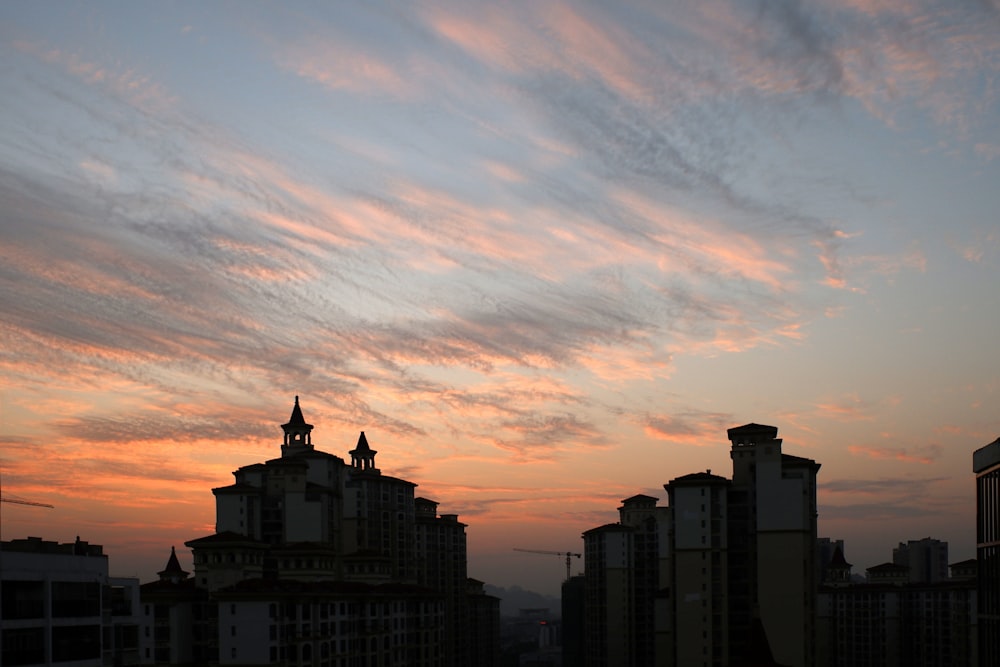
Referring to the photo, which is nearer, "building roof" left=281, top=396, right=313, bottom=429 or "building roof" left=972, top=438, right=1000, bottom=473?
"building roof" left=972, top=438, right=1000, bottom=473

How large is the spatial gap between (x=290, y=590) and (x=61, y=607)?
52.2 meters

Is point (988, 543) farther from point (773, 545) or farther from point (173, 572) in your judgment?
point (173, 572)

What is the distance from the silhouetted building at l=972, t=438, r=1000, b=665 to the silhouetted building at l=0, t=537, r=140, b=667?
7181 cm

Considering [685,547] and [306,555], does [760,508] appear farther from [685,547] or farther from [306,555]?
[306,555]

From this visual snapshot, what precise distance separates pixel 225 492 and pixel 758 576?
3203 inches

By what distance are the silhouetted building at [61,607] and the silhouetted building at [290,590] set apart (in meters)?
33.5

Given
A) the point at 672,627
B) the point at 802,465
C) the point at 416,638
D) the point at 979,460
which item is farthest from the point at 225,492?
the point at 979,460

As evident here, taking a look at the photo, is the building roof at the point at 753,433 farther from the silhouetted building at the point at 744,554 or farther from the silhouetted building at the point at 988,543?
the silhouetted building at the point at 988,543

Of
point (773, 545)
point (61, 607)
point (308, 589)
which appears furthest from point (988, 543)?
point (308, 589)

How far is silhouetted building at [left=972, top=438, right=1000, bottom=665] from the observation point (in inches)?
3423

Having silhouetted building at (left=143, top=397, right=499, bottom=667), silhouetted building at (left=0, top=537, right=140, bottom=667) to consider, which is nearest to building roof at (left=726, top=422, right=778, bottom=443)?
silhouetted building at (left=143, top=397, right=499, bottom=667)

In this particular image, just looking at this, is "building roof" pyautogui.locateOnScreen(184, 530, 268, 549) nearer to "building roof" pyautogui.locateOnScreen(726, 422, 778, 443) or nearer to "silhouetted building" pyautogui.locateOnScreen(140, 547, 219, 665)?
"silhouetted building" pyautogui.locateOnScreen(140, 547, 219, 665)

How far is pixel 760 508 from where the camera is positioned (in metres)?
154

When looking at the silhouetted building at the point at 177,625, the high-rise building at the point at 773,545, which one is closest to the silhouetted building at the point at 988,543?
the high-rise building at the point at 773,545
